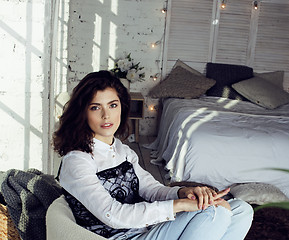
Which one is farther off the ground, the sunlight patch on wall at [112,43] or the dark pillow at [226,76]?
the sunlight patch on wall at [112,43]

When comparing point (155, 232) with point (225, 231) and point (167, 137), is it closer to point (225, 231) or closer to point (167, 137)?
point (225, 231)

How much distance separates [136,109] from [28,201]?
354cm

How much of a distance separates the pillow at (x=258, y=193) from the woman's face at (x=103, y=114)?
1592 millimetres

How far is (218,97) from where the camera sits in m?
4.84

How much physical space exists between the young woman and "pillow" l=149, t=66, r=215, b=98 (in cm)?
292

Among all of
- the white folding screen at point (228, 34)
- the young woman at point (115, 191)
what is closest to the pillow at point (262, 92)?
the white folding screen at point (228, 34)

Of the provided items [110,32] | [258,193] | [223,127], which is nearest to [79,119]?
[258,193]

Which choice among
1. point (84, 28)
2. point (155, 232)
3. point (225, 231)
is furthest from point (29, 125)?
point (84, 28)

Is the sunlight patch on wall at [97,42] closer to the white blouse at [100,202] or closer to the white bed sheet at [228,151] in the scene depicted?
the white bed sheet at [228,151]

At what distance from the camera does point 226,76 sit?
5.00m

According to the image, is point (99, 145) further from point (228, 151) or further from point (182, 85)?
point (182, 85)

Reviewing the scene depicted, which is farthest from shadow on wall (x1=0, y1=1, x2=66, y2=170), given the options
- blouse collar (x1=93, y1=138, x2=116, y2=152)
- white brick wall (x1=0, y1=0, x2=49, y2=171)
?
blouse collar (x1=93, y1=138, x2=116, y2=152)

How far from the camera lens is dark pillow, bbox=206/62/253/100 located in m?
4.85

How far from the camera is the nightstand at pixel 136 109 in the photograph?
15.6ft
